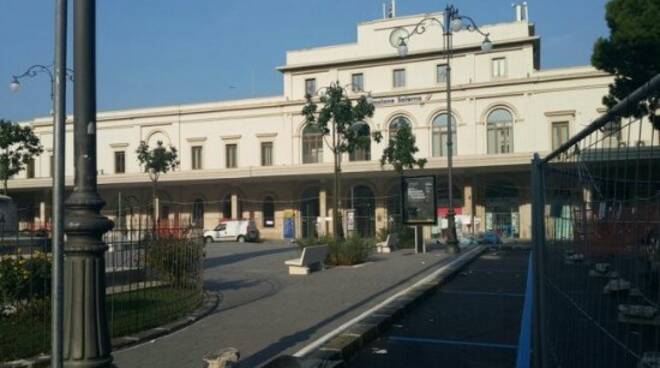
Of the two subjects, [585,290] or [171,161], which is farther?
[171,161]

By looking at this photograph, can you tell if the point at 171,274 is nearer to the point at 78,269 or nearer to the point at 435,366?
the point at 435,366

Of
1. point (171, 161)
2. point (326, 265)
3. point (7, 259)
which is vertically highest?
point (171, 161)

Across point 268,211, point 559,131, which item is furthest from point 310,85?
point 559,131

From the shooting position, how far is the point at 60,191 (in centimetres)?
399

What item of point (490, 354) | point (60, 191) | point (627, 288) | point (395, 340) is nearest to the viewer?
point (627, 288)

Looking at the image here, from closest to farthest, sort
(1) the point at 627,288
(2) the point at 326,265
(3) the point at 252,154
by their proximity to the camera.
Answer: (1) the point at 627,288 < (2) the point at 326,265 < (3) the point at 252,154

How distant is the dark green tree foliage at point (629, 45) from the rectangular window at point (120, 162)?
148ft

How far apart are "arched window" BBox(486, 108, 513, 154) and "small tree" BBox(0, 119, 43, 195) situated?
104 feet

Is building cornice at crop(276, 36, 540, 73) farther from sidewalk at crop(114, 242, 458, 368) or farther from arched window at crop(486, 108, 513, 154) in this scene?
sidewalk at crop(114, 242, 458, 368)

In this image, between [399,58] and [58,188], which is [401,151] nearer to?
[399,58]

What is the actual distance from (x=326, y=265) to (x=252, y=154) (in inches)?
1388

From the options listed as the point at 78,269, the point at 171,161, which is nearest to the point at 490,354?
the point at 78,269

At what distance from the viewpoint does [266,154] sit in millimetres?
52719

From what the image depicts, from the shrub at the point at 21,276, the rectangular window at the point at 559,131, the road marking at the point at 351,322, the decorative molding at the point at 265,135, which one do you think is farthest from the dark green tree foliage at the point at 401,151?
the shrub at the point at 21,276
